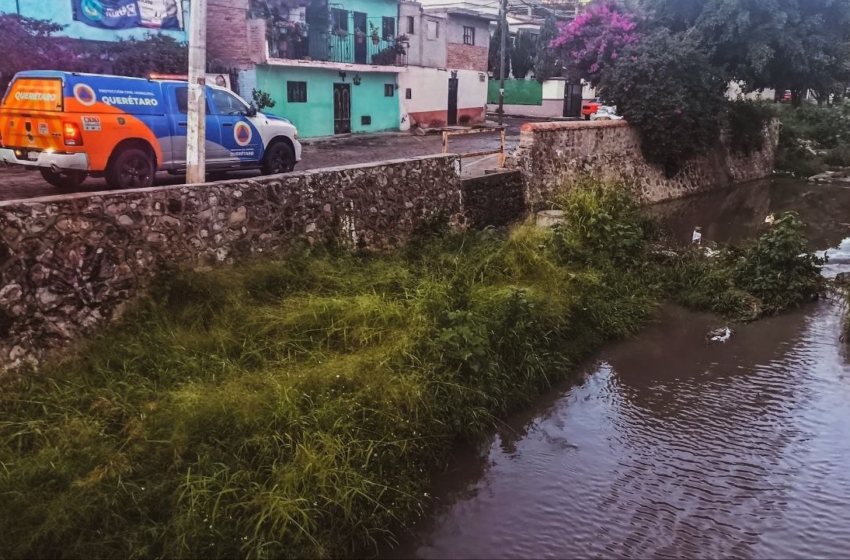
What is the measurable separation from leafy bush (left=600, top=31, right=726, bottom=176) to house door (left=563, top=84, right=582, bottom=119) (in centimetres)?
2098

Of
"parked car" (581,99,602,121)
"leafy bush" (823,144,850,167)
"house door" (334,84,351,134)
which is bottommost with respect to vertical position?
"leafy bush" (823,144,850,167)

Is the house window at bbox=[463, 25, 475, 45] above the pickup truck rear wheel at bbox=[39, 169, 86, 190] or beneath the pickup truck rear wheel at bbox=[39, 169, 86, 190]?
above

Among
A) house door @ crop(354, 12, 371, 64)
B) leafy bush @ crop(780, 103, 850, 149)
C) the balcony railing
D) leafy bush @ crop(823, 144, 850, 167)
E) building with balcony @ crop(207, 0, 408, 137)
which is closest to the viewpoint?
building with balcony @ crop(207, 0, 408, 137)

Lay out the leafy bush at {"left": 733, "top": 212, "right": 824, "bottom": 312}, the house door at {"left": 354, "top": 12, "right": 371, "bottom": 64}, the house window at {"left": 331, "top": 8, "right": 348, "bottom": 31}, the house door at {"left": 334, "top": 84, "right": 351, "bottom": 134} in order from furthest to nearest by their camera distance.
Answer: the house door at {"left": 354, "top": 12, "right": 371, "bottom": 64}, the house door at {"left": 334, "top": 84, "right": 351, "bottom": 134}, the house window at {"left": 331, "top": 8, "right": 348, "bottom": 31}, the leafy bush at {"left": 733, "top": 212, "right": 824, "bottom": 312}

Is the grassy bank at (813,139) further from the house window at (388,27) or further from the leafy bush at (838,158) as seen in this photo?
the house window at (388,27)

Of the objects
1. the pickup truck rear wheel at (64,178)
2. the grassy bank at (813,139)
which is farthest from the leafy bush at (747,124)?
the pickup truck rear wheel at (64,178)

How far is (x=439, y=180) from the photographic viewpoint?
36.8 ft

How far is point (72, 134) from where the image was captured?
908 centimetres

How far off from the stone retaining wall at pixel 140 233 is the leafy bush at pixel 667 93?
10107 mm

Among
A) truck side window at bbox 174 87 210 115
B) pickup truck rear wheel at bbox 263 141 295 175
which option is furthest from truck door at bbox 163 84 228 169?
pickup truck rear wheel at bbox 263 141 295 175

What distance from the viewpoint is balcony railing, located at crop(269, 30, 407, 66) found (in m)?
21.7

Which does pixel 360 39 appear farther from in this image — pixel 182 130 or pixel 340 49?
pixel 182 130

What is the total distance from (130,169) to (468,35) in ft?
78.5

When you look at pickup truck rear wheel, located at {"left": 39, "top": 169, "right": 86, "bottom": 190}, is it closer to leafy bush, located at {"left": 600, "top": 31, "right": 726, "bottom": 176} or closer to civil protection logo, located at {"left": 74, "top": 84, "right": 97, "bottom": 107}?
civil protection logo, located at {"left": 74, "top": 84, "right": 97, "bottom": 107}
